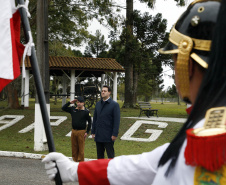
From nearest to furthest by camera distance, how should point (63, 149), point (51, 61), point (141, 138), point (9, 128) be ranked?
point (63, 149) < point (141, 138) < point (9, 128) < point (51, 61)

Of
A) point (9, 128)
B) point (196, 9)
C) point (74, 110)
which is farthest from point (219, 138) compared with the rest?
point (9, 128)

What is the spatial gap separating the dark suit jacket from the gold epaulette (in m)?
6.00

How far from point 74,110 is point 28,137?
4964 millimetres

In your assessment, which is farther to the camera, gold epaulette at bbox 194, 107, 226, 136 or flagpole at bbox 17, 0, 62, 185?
flagpole at bbox 17, 0, 62, 185

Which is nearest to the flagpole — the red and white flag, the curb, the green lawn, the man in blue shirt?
the red and white flag

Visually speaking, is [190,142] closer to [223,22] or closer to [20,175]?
[223,22]

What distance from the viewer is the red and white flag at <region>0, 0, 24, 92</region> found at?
2.09 m

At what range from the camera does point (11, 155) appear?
9023 millimetres

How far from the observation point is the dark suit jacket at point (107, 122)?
7.09 m

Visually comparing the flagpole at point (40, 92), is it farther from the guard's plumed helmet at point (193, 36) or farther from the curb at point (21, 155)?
the curb at point (21, 155)

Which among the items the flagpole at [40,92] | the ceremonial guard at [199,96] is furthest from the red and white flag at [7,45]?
the ceremonial guard at [199,96]

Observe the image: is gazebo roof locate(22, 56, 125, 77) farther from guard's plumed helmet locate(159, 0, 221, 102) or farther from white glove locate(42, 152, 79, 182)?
guard's plumed helmet locate(159, 0, 221, 102)

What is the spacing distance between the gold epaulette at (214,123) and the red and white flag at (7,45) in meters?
1.37

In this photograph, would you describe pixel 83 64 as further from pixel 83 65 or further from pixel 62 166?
pixel 62 166
